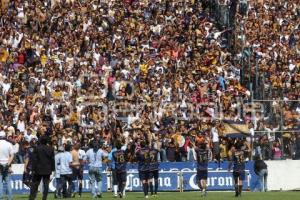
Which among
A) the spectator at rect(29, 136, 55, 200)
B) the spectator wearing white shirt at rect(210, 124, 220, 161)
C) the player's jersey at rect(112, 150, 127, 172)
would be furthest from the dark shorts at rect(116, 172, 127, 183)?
the spectator at rect(29, 136, 55, 200)

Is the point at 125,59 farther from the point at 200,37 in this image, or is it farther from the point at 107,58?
the point at 200,37

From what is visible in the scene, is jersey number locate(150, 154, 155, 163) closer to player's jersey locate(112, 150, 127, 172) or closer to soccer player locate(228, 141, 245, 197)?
player's jersey locate(112, 150, 127, 172)

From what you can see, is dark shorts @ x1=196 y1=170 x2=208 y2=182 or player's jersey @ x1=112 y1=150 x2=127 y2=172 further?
dark shorts @ x1=196 y1=170 x2=208 y2=182

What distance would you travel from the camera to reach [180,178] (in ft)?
133

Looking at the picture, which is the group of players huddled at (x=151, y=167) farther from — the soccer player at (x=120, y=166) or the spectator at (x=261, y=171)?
the spectator at (x=261, y=171)

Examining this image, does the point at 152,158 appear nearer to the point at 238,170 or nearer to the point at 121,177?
the point at 121,177

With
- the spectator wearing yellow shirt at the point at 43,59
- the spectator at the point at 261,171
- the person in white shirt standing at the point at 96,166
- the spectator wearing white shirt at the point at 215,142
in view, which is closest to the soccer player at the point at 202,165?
the person in white shirt standing at the point at 96,166

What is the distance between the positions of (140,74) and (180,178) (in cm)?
606

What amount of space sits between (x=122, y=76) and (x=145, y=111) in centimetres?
249

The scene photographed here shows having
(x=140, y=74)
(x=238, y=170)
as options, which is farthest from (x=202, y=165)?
(x=140, y=74)

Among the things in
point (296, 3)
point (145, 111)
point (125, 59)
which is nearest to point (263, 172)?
point (145, 111)

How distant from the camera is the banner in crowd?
133 ft

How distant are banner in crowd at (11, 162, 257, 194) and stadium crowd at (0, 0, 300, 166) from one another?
521 millimetres

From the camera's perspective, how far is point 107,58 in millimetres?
46062
